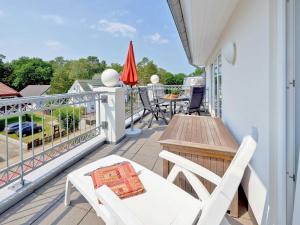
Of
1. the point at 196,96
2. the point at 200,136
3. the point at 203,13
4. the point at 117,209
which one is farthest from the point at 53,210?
the point at 196,96

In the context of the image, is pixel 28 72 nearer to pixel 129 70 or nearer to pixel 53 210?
pixel 129 70

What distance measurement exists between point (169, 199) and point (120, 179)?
1.58 feet

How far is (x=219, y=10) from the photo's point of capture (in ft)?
9.91

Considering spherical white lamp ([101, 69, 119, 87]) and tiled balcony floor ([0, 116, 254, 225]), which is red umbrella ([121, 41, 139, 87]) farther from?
tiled balcony floor ([0, 116, 254, 225])

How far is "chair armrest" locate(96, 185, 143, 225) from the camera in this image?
1.04m

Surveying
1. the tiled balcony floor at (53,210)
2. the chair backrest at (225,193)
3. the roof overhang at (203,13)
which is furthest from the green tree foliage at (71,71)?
the chair backrest at (225,193)

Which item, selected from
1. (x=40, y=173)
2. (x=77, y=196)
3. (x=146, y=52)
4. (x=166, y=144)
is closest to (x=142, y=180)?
(x=166, y=144)

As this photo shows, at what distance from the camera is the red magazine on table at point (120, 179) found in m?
1.59

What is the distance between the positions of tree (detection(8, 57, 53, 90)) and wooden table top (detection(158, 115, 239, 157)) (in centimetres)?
4676

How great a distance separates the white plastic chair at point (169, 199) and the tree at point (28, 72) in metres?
47.5

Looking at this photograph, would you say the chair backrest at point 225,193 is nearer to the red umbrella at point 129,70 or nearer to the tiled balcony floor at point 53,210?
the tiled balcony floor at point 53,210

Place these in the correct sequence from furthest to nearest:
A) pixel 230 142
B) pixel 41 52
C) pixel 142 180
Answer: pixel 41 52, pixel 230 142, pixel 142 180

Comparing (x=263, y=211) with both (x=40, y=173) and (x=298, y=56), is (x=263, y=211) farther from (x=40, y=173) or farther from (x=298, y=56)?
(x=40, y=173)

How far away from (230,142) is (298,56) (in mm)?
1206
